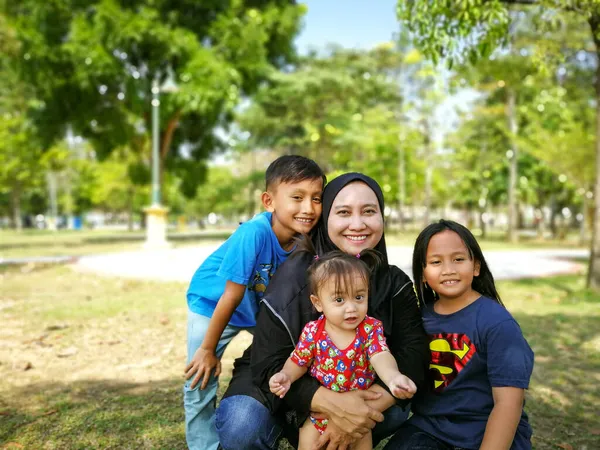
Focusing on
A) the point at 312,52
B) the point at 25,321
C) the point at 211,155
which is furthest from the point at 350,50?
the point at 25,321

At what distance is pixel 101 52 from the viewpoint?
17.9 m

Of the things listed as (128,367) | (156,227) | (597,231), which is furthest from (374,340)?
(156,227)

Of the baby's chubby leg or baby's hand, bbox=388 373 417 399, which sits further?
the baby's chubby leg

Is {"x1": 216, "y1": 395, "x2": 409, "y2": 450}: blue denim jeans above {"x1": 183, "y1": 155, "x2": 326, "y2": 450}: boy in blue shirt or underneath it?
underneath

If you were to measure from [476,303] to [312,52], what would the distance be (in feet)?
106

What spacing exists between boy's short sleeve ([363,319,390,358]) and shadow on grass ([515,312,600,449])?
69.2 inches

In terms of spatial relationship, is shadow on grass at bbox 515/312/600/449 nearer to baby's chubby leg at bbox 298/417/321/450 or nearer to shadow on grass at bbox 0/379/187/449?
baby's chubby leg at bbox 298/417/321/450

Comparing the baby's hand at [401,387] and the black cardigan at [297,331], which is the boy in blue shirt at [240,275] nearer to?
the black cardigan at [297,331]

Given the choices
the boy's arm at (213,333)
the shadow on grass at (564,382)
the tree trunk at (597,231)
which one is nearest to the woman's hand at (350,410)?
the boy's arm at (213,333)

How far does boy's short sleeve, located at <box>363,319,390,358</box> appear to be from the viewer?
7.52ft

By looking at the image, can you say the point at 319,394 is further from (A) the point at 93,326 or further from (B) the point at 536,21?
(B) the point at 536,21

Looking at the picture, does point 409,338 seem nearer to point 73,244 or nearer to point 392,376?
point 392,376

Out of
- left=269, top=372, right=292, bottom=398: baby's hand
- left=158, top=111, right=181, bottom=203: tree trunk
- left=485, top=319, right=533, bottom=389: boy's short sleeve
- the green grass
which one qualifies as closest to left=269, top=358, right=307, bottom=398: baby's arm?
left=269, top=372, right=292, bottom=398: baby's hand

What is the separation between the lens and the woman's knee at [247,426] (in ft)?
7.93
